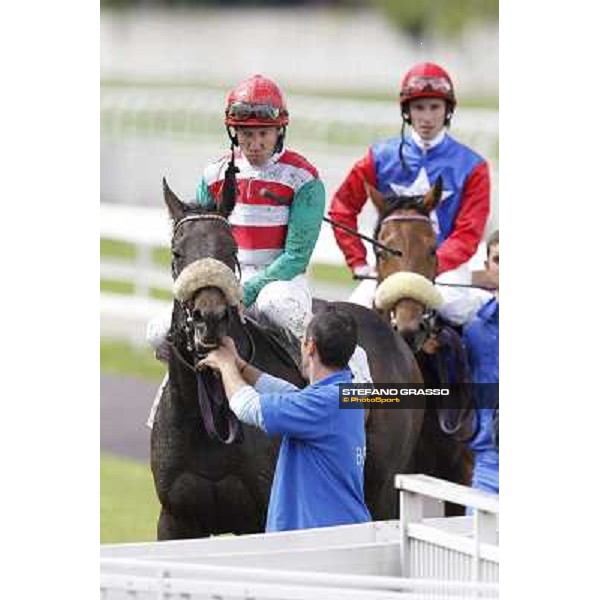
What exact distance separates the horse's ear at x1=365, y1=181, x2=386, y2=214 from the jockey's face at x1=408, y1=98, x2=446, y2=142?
257 millimetres

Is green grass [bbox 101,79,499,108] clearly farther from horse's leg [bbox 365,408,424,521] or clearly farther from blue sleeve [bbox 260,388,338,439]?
blue sleeve [bbox 260,388,338,439]

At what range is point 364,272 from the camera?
9195mm

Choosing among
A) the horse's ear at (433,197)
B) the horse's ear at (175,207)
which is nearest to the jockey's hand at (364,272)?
the horse's ear at (433,197)

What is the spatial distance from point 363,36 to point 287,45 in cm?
31

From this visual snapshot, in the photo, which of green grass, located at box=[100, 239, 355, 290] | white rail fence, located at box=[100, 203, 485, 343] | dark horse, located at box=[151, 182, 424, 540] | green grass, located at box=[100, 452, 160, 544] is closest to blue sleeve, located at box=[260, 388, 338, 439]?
dark horse, located at box=[151, 182, 424, 540]

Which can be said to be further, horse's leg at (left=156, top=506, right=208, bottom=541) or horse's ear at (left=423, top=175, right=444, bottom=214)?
horse's ear at (left=423, top=175, right=444, bottom=214)

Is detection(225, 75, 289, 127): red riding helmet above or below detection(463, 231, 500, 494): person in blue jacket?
above

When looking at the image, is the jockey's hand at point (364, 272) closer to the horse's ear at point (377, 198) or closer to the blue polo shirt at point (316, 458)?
the horse's ear at point (377, 198)

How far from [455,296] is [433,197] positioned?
374 mm

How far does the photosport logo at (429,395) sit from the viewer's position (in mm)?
8625

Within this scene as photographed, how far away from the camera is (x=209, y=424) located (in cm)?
841

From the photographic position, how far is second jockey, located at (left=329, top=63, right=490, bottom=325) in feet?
29.9
